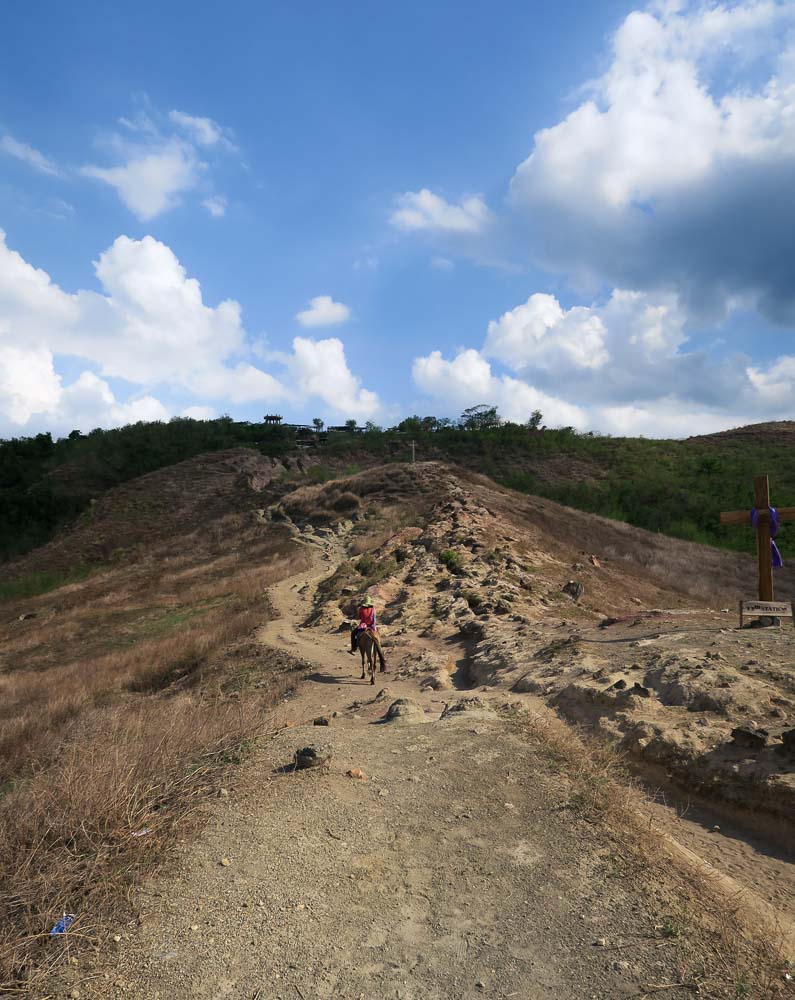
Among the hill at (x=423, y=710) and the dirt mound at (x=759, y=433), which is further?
the dirt mound at (x=759, y=433)

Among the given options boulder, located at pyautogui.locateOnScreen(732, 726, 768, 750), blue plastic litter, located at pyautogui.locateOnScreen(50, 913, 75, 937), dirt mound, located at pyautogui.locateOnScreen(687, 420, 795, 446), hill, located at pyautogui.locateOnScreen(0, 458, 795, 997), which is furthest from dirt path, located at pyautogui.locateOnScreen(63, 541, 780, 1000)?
dirt mound, located at pyautogui.locateOnScreen(687, 420, 795, 446)

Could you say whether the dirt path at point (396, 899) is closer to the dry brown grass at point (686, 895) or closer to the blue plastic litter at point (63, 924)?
the dry brown grass at point (686, 895)

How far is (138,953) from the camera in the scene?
9.06 feet

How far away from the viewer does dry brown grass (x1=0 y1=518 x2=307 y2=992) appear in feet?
9.98

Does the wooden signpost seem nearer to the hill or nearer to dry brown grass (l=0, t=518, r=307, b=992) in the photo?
the hill

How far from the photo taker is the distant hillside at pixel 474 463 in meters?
36.3

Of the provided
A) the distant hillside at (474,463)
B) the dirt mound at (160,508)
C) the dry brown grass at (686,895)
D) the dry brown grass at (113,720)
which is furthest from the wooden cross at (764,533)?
the dirt mound at (160,508)

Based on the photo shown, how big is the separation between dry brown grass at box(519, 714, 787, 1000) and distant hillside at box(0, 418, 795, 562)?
1141 inches

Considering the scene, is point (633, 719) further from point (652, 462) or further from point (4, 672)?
point (652, 462)

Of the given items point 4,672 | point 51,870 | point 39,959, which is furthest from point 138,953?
point 4,672

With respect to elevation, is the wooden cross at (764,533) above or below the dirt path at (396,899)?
above

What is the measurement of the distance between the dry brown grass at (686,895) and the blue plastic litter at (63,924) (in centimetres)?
286

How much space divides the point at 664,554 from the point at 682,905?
21.8 meters

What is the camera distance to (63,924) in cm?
282
